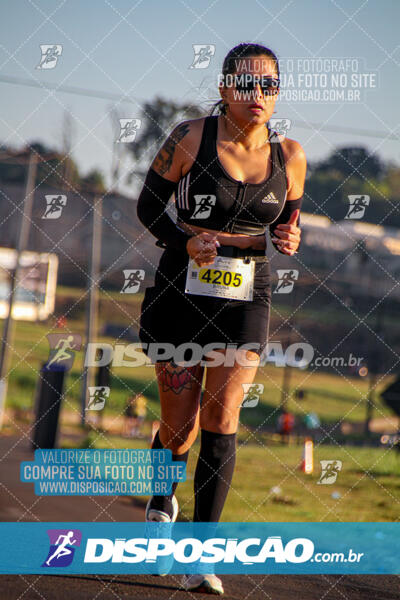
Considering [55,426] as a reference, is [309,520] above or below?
above

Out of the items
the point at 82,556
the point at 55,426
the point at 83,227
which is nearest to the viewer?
the point at 82,556

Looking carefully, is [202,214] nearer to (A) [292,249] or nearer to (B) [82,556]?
(A) [292,249]

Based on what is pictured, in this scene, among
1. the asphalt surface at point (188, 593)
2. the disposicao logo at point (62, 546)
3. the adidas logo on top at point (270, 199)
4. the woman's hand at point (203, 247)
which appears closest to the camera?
the asphalt surface at point (188, 593)

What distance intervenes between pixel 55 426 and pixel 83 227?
103ft

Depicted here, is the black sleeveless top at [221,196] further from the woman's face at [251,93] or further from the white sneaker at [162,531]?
the white sneaker at [162,531]

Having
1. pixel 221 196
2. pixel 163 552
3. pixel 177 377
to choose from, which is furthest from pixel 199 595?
pixel 221 196

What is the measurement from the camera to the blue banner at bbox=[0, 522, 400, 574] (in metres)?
3.12

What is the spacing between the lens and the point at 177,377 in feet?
10.6

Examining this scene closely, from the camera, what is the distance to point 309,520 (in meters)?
5.65

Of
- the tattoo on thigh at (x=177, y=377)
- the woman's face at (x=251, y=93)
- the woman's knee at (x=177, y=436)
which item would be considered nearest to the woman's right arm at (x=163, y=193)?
the woman's face at (x=251, y=93)

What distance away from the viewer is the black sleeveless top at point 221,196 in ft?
10.1

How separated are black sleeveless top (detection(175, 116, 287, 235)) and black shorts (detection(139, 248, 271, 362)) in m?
0.19

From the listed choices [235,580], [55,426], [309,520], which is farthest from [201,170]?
[55,426]

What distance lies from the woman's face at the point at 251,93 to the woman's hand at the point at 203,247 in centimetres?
56
